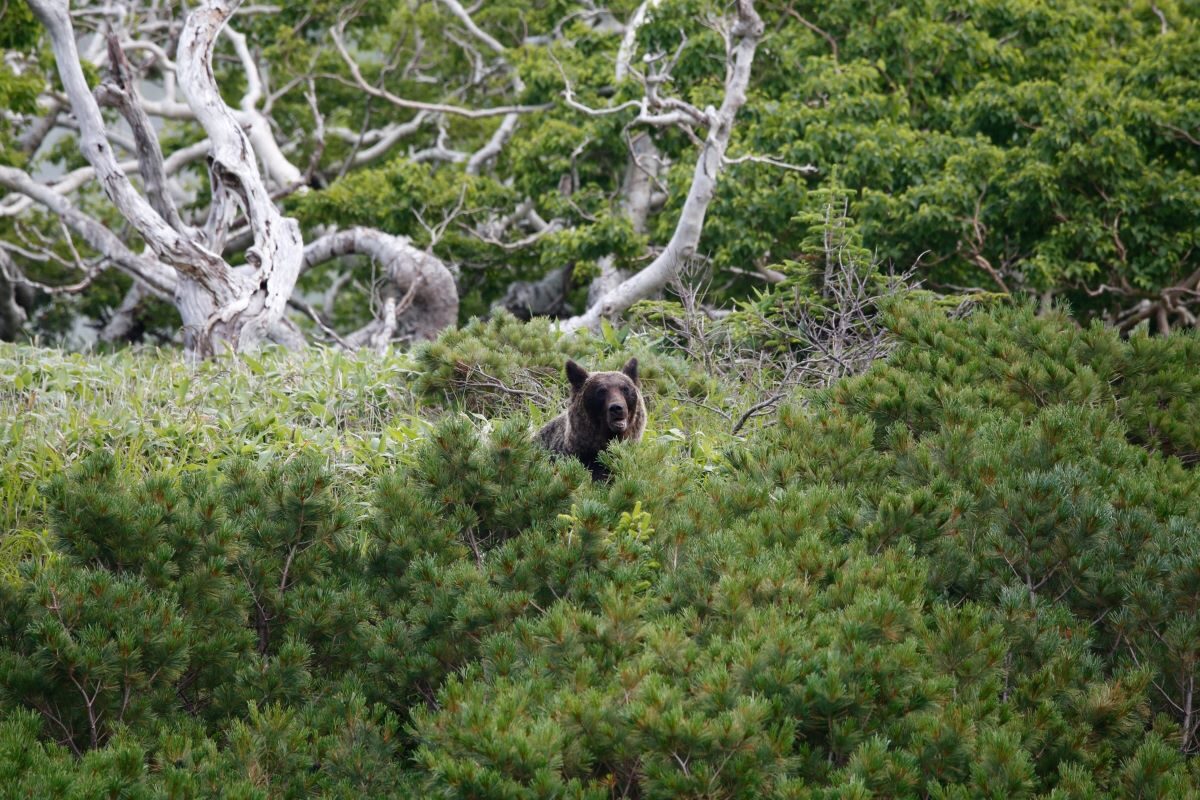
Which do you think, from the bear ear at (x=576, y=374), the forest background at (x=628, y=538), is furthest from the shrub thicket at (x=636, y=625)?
the bear ear at (x=576, y=374)

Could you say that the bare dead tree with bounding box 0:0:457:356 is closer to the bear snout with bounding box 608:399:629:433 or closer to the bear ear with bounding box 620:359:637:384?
the bear ear with bounding box 620:359:637:384

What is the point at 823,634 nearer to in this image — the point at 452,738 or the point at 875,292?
the point at 452,738

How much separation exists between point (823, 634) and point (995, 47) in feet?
50.3

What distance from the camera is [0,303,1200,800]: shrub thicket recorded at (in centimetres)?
399

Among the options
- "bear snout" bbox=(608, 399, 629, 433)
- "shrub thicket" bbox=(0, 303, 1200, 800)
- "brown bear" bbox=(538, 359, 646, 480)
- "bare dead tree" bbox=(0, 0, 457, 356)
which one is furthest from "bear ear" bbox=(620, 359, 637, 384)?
"bare dead tree" bbox=(0, 0, 457, 356)

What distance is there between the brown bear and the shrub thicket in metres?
1.40

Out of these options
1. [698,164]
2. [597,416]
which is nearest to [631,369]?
[597,416]

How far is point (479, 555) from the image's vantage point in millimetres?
5500

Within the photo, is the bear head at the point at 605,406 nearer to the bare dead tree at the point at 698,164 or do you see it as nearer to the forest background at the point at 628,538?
Answer: the forest background at the point at 628,538

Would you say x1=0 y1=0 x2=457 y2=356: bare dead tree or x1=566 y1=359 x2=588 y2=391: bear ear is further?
x1=0 y1=0 x2=457 y2=356: bare dead tree

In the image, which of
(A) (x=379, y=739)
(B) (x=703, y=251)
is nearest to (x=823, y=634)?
(A) (x=379, y=739)

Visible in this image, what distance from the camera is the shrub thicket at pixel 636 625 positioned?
13.1 ft

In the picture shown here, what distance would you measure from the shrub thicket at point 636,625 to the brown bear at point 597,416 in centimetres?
140

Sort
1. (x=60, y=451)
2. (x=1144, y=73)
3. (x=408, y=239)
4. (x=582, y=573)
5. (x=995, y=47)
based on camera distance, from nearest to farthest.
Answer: (x=582, y=573) < (x=60, y=451) < (x=1144, y=73) < (x=995, y=47) < (x=408, y=239)
